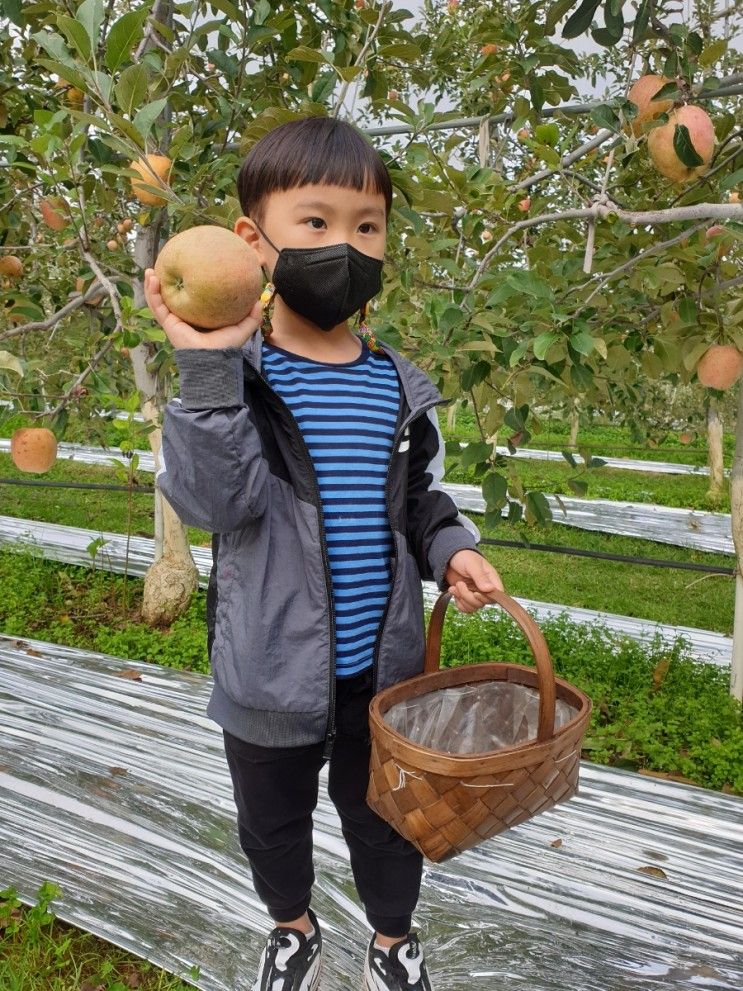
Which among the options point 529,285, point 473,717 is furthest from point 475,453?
point 473,717

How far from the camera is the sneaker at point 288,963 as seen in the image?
123cm

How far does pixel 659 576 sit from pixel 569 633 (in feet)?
5.56

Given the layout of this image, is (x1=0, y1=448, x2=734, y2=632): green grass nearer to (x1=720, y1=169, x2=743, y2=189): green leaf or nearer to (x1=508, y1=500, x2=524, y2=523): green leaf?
(x1=508, y1=500, x2=524, y2=523): green leaf

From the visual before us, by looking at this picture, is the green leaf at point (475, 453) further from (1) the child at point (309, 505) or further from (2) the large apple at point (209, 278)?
(2) the large apple at point (209, 278)

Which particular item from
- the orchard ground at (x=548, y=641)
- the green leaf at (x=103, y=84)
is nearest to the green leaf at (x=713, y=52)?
the green leaf at (x=103, y=84)

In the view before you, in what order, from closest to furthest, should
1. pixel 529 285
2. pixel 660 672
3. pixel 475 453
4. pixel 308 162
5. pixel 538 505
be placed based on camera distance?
pixel 308 162 → pixel 529 285 → pixel 475 453 → pixel 538 505 → pixel 660 672

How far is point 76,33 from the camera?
1.12 meters

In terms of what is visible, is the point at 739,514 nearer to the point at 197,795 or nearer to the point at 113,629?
the point at 197,795

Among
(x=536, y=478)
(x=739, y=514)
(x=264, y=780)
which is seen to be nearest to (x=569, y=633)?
(x=739, y=514)

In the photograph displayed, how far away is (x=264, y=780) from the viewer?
1.10 meters

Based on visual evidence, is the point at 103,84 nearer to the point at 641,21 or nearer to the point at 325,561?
the point at 325,561

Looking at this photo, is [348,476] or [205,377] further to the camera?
[348,476]

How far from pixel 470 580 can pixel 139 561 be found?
120 inches

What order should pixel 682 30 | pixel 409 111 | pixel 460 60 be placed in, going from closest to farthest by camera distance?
pixel 682 30, pixel 409 111, pixel 460 60
